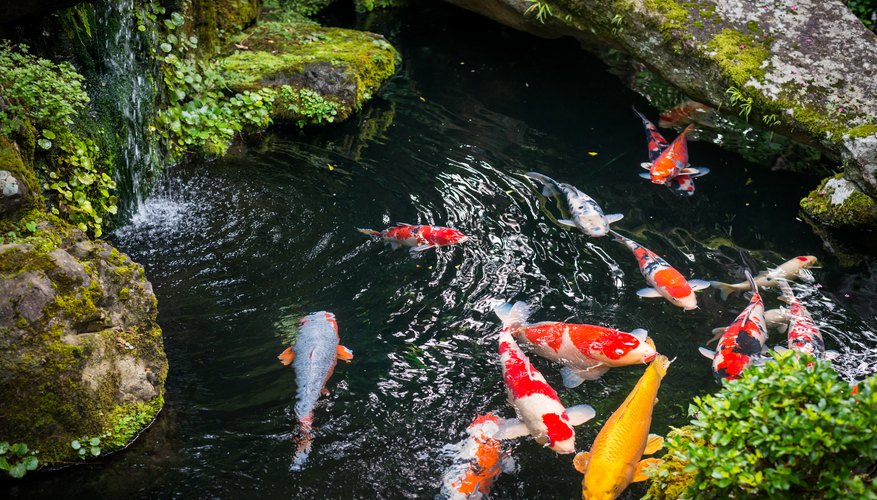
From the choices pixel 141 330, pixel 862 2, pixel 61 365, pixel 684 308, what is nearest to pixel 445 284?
pixel 684 308

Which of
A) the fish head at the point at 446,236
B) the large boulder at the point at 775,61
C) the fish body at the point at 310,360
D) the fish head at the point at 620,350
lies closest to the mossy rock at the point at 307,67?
the fish head at the point at 446,236

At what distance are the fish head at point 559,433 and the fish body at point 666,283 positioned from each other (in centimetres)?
205

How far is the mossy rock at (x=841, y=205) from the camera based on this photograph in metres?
7.61

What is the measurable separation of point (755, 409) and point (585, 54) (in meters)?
10.2

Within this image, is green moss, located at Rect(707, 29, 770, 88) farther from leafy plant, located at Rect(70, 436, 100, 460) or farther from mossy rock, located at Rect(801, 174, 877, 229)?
leafy plant, located at Rect(70, 436, 100, 460)

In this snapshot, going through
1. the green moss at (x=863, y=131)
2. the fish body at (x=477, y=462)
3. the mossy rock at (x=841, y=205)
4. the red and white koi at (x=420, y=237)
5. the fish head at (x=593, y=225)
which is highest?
the green moss at (x=863, y=131)

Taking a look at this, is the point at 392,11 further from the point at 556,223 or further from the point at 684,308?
the point at 684,308

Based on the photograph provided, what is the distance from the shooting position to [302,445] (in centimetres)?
477

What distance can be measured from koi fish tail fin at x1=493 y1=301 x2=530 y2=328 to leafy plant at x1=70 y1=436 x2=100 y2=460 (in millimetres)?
3322

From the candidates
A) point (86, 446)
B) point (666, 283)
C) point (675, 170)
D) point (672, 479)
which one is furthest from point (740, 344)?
point (86, 446)

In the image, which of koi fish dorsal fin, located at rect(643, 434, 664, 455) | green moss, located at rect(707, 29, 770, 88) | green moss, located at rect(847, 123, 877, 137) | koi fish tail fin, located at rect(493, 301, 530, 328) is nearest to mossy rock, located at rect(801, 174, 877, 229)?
green moss, located at rect(847, 123, 877, 137)

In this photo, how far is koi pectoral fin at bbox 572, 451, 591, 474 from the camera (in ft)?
14.8

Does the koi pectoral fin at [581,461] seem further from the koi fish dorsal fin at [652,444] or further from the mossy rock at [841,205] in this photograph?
the mossy rock at [841,205]

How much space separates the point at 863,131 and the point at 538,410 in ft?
17.2
